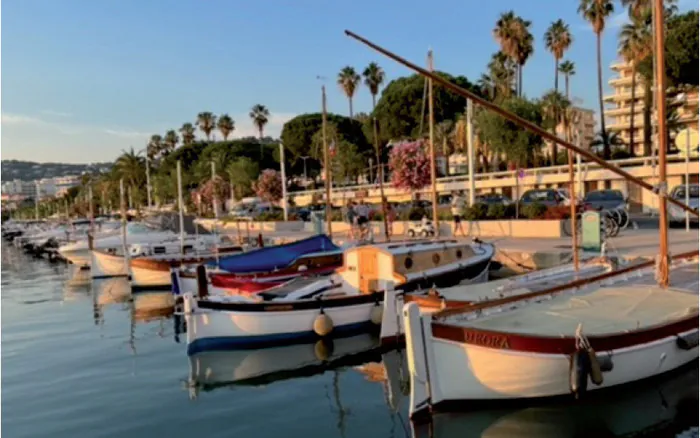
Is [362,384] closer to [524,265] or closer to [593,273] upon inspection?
[593,273]

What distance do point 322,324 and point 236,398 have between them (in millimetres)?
3664

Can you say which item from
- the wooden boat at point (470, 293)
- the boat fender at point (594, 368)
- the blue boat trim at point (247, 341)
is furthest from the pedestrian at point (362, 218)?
the boat fender at point (594, 368)

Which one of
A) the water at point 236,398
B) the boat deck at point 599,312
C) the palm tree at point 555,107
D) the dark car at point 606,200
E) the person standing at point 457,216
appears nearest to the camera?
the water at point 236,398

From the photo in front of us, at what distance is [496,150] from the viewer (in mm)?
62156

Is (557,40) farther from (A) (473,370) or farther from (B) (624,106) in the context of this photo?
(A) (473,370)

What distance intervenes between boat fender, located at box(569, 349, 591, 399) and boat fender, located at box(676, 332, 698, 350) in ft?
7.87

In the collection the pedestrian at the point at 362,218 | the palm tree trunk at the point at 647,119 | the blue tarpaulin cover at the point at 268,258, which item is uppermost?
the palm tree trunk at the point at 647,119

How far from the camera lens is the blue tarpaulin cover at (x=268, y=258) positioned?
2184 cm

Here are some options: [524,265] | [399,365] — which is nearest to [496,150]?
[524,265]

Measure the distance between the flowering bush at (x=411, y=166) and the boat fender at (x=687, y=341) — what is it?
30.6 metres

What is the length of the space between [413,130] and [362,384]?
6758 cm

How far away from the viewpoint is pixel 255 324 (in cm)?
1579

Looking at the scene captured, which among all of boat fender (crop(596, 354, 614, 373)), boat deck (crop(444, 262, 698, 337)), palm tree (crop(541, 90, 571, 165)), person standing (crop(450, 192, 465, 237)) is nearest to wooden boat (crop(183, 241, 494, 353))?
boat deck (crop(444, 262, 698, 337))

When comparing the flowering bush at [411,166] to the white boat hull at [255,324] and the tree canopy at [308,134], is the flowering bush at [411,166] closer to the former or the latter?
the white boat hull at [255,324]
